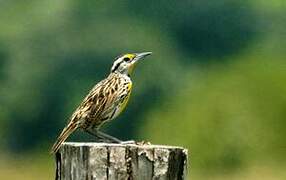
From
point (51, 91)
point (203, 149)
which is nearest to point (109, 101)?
point (203, 149)

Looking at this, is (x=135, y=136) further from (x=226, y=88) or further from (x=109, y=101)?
(x=109, y=101)

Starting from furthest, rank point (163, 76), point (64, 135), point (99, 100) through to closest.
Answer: point (163, 76) → point (99, 100) → point (64, 135)

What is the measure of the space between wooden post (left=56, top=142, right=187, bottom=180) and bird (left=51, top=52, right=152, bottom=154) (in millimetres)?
716

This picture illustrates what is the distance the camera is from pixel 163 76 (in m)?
40.3

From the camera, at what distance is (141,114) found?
124ft

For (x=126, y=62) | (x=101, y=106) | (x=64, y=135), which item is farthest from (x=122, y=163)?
(x=126, y=62)

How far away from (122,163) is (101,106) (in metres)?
1.32

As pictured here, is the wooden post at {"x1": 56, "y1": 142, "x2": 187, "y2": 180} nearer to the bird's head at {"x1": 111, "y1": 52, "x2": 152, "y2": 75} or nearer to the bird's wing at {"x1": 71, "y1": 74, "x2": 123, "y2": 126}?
the bird's wing at {"x1": 71, "y1": 74, "x2": 123, "y2": 126}

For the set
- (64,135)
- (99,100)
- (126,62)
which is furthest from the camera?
(126,62)

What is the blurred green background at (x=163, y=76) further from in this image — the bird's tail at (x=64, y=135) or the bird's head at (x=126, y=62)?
the bird's tail at (x=64, y=135)

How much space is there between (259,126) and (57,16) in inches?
647

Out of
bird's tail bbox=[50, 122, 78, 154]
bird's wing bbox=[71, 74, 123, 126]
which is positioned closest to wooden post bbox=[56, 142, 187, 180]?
bird's tail bbox=[50, 122, 78, 154]

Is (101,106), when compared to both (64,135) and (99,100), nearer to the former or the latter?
(99,100)

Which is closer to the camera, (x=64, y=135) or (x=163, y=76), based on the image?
(x=64, y=135)
